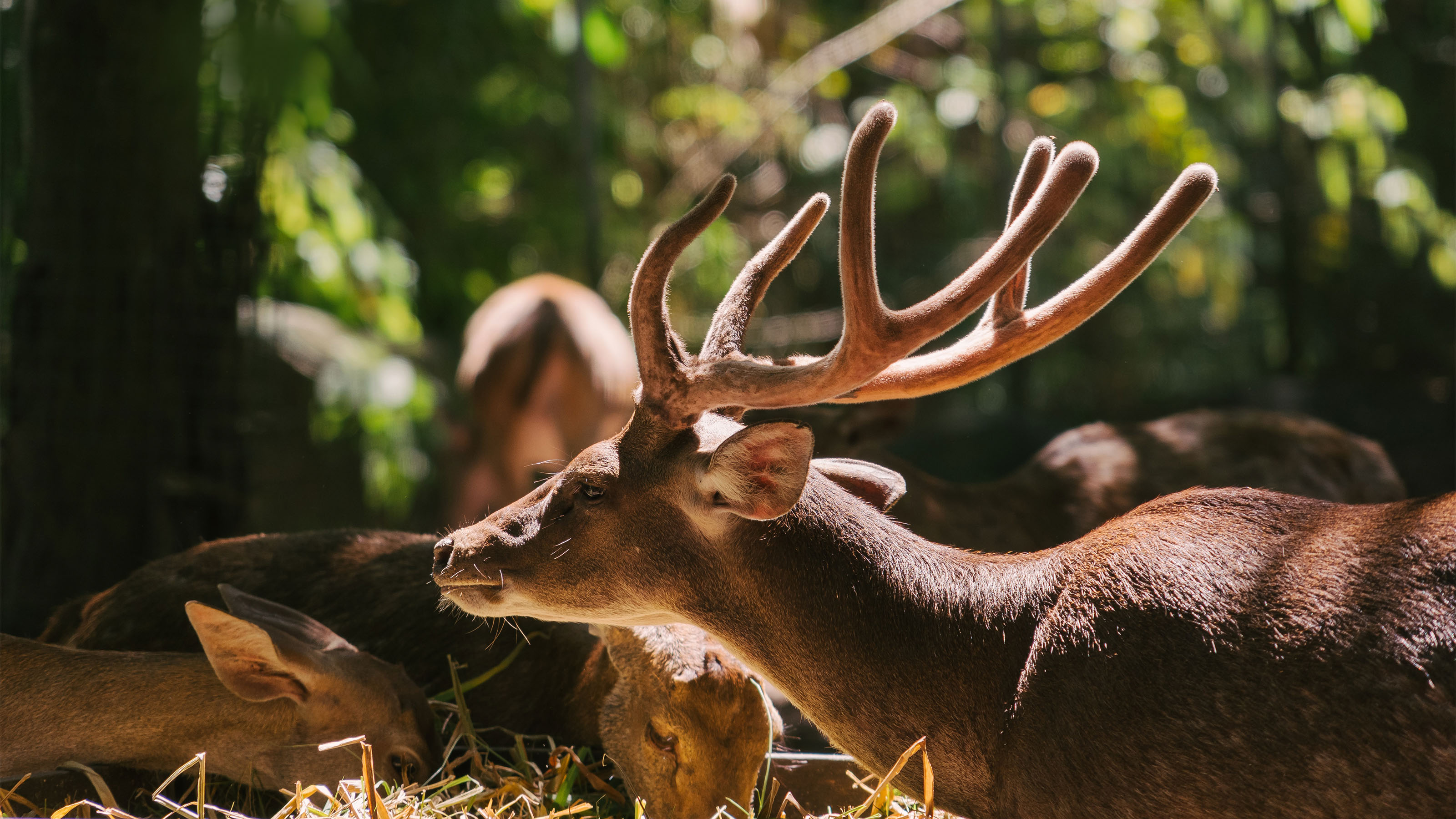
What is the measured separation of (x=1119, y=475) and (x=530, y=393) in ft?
11.0

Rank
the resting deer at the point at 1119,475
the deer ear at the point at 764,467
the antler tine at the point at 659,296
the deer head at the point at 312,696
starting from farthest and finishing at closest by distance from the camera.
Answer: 1. the resting deer at the point at 1119,475
2. the deer head at the point at 312,696
3. the antler tine at the point at 659,296
4. the deer ear at the point at 764,467

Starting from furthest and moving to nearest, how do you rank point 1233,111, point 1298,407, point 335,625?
point 1233,111, point 1298,407, point 335,625

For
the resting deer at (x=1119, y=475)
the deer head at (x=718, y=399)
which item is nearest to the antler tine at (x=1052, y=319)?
the deer head at (x=718, y=399)

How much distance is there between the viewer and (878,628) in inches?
101

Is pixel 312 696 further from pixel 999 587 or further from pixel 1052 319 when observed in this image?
pixel 1052 319

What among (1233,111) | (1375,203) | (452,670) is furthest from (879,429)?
(1233,111)

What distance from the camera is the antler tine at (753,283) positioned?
109 inches

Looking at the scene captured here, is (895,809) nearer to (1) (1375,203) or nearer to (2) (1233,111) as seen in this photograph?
(1) (1375,203)

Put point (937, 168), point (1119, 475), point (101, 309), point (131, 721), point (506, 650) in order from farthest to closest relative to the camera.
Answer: point (937, 168) → point (1119, 475) → point (101, 309) → point (506, 650) → point (131, 721)

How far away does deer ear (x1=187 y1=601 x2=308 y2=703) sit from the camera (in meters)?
2.91

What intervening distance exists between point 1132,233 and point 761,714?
141 centimetres

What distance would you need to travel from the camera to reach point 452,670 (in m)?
3.46

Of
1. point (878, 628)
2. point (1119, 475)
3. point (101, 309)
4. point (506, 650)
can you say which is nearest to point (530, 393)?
point (101, 309)

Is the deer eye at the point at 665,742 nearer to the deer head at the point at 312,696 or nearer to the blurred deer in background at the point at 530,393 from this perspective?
the deer head at the point at 312,696
